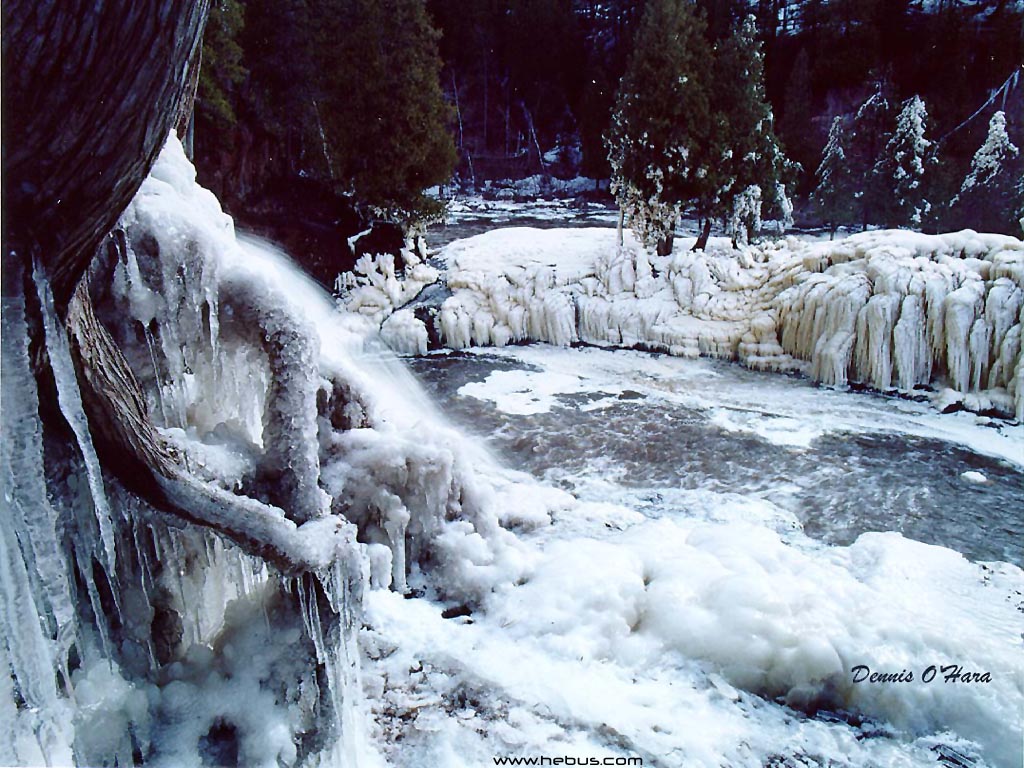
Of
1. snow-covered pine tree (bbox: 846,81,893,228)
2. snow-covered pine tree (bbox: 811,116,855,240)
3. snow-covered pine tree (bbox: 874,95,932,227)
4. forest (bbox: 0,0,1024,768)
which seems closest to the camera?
forest (bbox: 0,0,1024,768)

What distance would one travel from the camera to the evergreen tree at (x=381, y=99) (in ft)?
47.6

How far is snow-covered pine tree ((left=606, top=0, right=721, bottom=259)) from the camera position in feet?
46.4

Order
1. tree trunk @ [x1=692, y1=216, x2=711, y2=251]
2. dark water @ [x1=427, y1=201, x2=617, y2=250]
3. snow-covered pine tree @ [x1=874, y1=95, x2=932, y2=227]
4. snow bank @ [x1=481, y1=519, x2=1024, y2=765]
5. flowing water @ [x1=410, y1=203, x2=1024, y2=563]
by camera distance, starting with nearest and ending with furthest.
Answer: snow bank @ [x1=481, y1=519, x2=1024, y2=765], flowing water @ [x1=410, y1=203, x2=1024, y2=563], tree trunk @ [x1=692, y1=216, x2=711, y2=251], snow-covered pine tree @ [x1=874, y1=95, x2=932, y2=227], dark water @ [x1=427, y1=201, x2=617, y2=250]

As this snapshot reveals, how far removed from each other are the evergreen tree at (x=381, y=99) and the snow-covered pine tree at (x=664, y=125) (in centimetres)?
395

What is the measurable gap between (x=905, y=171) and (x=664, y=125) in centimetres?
1128

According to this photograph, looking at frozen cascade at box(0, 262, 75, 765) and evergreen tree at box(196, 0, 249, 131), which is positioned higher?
evergreen tree at box(196, 0, 249, 131)

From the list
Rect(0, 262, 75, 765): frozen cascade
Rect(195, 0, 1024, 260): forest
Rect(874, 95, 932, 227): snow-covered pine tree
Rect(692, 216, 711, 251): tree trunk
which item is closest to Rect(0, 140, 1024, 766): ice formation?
Rect(0, 262, 75, 765): frozen cascade

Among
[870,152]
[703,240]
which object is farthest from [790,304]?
[870,152]

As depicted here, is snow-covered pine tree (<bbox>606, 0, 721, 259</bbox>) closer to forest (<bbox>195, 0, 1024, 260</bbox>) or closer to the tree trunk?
forest (<bbox>195, 0, 1024, 260</bbox>)

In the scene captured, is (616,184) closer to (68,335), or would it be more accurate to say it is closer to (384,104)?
(384,104)

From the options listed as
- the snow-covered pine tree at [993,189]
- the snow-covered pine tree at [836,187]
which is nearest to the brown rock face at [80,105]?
the snow-covered pine tree at [993,189]

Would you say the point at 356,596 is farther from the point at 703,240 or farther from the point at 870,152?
the point at 870,152

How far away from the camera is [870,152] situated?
23016 mm

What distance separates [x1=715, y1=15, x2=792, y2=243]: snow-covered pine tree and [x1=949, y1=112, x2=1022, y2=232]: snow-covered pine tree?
27.6ft
